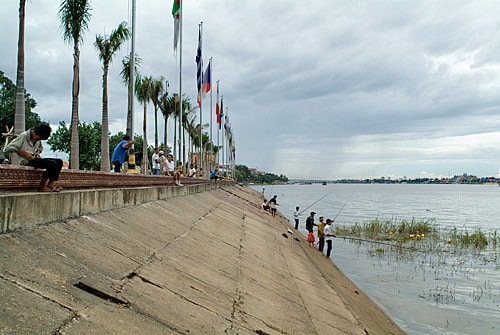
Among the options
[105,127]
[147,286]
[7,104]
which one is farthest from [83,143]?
[147,286]

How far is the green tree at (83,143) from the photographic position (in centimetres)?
4084

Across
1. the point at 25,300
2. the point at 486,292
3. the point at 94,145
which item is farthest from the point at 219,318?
the point at 94,145

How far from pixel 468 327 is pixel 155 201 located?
8.65 meters

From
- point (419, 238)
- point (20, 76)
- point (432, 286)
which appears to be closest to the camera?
point (20, 76)

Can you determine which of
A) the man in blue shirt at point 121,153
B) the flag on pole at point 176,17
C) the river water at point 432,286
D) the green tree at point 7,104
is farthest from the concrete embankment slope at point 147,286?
the green tree at point 7,104

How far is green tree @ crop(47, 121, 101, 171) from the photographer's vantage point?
40.8 metres

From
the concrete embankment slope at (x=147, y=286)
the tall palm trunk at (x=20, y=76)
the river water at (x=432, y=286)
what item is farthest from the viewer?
the tall palm trunk at (x=20, y=76)

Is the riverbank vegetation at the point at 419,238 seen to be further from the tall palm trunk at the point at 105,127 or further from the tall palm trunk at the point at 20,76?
the tall palm trunk at the point at 20,76

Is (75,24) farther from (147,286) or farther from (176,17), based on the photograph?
(147,286)

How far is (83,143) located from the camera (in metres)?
41.0

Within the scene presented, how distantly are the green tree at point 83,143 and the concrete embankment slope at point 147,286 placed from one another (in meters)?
33.2

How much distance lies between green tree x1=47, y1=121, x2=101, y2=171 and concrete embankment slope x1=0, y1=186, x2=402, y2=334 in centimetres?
3319

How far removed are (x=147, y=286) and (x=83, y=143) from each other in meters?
38.8

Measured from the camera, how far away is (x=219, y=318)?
523 centimetres
